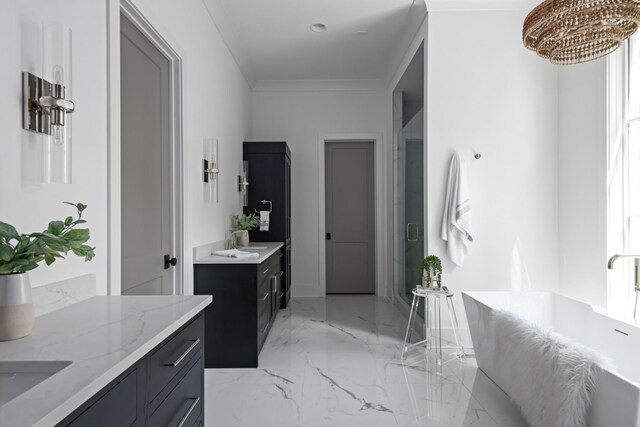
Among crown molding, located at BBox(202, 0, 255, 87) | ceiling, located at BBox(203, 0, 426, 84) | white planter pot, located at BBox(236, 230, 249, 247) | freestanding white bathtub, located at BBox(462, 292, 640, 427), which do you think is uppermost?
ceiling, located at BBox(203, 0, 426, 84)

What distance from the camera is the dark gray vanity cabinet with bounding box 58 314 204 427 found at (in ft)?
2.81

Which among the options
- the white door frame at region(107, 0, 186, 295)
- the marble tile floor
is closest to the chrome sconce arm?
the white door frame at region(107, 0, 186, 295)

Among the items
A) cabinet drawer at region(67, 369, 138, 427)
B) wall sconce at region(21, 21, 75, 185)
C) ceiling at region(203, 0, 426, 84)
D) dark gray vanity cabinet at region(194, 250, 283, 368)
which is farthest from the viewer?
ceiling at region(203, 0, 426, 84)

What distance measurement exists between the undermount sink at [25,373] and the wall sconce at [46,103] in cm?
67

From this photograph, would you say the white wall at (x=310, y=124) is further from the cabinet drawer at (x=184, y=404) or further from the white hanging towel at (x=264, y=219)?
the cabinet drawer at (x=184, y=404)

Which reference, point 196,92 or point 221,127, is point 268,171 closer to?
point 221,127

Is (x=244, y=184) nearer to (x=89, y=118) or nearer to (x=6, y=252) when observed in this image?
(x=89, y=118)

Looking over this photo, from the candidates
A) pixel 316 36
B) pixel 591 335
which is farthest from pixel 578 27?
pixel 316 36

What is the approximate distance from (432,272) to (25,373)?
2810 millimetres

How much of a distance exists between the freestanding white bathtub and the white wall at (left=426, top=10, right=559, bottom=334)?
0.53m

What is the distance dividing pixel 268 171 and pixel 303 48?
57.3 inches

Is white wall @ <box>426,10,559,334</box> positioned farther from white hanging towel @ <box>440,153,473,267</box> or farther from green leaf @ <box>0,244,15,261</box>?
green leaf @ <box>0,244,15,261</box>

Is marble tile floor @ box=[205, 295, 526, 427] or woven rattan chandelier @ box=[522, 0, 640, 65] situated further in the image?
marble tile floor @ box=[205, 295, 526, 427]

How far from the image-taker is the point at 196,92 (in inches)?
123
